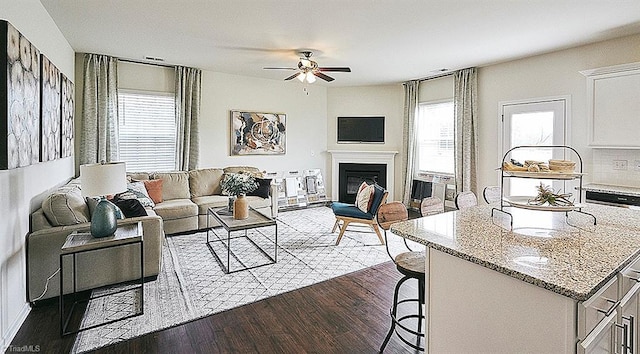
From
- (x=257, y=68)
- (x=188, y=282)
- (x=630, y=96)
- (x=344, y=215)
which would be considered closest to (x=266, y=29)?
(x=257, y=68)

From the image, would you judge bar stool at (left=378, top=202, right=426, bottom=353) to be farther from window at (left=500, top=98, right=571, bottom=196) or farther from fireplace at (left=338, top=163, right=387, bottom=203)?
fireplace at (left=338, top=163, right=387, bottom=203)

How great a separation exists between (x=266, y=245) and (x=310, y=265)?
3.16 feet

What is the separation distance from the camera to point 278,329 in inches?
103

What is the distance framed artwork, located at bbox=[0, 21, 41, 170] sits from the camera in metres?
2.22

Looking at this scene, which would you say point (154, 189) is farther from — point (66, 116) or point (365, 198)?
point (365, 198)

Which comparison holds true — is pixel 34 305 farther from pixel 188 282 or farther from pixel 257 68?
pixel 257 68

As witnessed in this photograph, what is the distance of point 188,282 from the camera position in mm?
3434

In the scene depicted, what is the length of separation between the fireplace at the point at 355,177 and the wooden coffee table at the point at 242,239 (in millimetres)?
2904

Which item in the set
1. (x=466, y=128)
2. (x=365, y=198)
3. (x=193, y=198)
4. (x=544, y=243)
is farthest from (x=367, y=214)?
(x=544, y=243)

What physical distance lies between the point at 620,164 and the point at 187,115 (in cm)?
640

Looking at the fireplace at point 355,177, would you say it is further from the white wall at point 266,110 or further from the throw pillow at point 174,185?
the throw pillow at point 174,185

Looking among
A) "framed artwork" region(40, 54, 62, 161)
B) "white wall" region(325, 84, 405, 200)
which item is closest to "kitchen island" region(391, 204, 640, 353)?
"framed artwork" region(40, 54, 62, 161)

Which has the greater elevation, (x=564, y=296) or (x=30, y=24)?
(x=30, y=24)

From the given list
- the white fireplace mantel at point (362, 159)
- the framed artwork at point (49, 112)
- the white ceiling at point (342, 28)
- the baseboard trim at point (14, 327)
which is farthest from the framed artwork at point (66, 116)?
the white fireplace mantel at point (362, 159)
